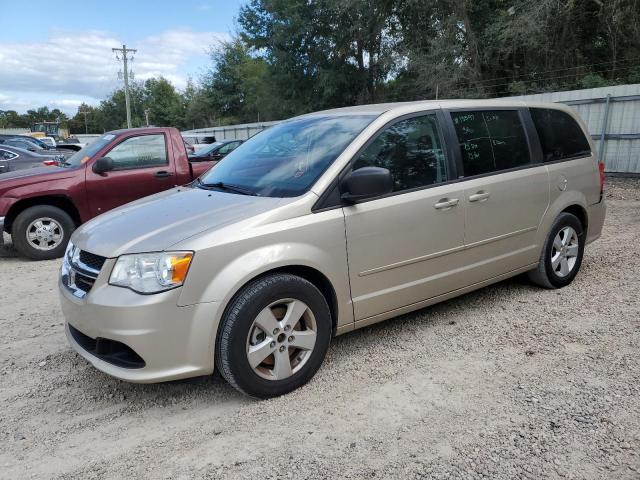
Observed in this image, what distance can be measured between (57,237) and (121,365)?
16.5ft

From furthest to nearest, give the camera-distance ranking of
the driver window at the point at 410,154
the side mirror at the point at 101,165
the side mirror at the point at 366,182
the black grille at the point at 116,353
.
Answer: the side mirror at the point at 101,165 < the driver window at the point at 410,154 < the side mirror at the point at 366,182 < the black grille at the point at 116,353

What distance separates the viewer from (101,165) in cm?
724

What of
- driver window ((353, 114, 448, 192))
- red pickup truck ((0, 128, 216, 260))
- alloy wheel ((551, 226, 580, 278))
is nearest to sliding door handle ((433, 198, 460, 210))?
driver window ((353, 114, 448, 192))

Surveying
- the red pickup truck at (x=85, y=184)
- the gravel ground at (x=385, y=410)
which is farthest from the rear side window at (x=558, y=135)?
the red pickup truck at (x=85, y=184)

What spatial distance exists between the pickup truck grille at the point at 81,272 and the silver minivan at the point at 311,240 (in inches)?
0.4

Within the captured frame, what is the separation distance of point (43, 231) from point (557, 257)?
6.42 metres

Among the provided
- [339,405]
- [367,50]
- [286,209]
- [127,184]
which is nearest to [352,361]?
[339,405]

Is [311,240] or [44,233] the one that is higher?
[311,240]

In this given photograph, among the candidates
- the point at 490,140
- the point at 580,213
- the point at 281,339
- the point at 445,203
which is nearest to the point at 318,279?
the point at 281,339

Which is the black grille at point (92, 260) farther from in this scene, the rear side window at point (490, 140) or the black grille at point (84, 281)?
the rear side window at point (490, 140)

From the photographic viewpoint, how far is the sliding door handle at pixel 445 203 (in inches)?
150

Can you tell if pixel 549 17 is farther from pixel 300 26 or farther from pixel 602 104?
pixel 300 26

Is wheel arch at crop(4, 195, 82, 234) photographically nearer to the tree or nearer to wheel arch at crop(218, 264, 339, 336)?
wheel arch at crop(218, 264, 339, 336)

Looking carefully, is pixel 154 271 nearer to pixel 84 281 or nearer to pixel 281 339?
pixel 84 281
